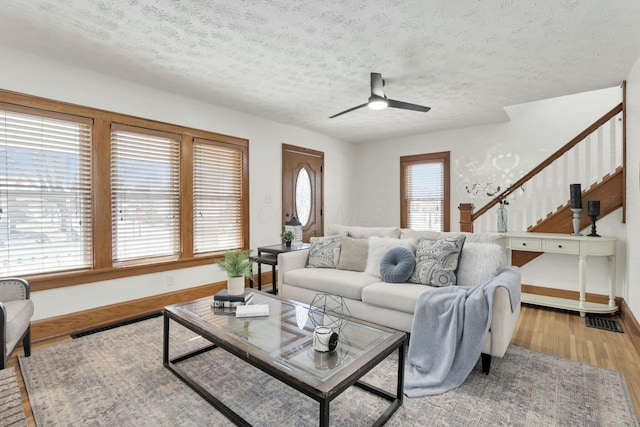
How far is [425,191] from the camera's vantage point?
5.70m

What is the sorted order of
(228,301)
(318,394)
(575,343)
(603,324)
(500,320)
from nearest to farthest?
(318,394)
(500,320)
(228,301)
(575,343)
(603,324)

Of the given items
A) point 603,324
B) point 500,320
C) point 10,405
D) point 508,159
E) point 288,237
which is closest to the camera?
point 10,405

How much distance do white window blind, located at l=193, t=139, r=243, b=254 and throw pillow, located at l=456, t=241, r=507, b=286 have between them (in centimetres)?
293

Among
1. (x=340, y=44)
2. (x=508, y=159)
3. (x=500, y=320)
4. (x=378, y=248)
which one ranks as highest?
(x=340, y=44)

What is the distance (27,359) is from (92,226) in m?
1.23

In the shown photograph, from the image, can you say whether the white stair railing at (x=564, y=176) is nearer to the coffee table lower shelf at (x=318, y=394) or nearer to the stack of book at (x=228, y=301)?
the coffee table lower shelf at (x=318, y=394)

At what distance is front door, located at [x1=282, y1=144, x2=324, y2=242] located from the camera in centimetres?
511

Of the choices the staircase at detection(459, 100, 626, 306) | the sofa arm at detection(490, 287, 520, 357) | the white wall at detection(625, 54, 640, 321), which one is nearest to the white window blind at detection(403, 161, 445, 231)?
the staircase at detection(459, 100, 626, 306)

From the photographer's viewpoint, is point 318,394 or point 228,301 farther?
point 228,301

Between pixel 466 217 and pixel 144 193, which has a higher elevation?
pixel 144 193

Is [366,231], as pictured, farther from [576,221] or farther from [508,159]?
[508,159]

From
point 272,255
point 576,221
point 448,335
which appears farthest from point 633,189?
point 272,255

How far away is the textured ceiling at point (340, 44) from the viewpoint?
84.0 inches

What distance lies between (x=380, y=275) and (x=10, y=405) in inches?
102
